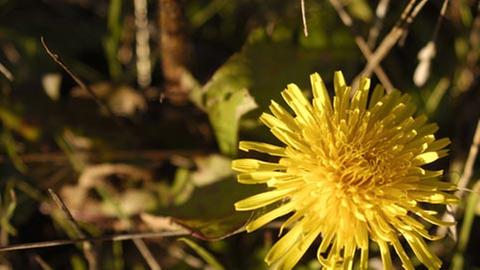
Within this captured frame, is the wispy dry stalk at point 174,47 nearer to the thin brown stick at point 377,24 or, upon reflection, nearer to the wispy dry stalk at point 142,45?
the wispy dry stalk at point 142,45

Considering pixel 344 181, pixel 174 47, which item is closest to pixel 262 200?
pixel 344 181

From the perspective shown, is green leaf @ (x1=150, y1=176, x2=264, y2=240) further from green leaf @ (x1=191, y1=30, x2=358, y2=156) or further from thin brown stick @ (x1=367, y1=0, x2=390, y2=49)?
thin brown stick @ (x1=367, y1=0, x2=390, y2=49)

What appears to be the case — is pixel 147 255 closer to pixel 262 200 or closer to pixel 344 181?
pixel 262 200

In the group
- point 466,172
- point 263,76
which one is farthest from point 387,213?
point 263,76

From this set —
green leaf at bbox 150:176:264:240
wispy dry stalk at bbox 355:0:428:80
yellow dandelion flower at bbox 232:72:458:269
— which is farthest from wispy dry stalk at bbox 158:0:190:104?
wispy dry stalk at bbox 355:0:428:80

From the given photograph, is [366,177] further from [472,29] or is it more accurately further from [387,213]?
[472,29]
